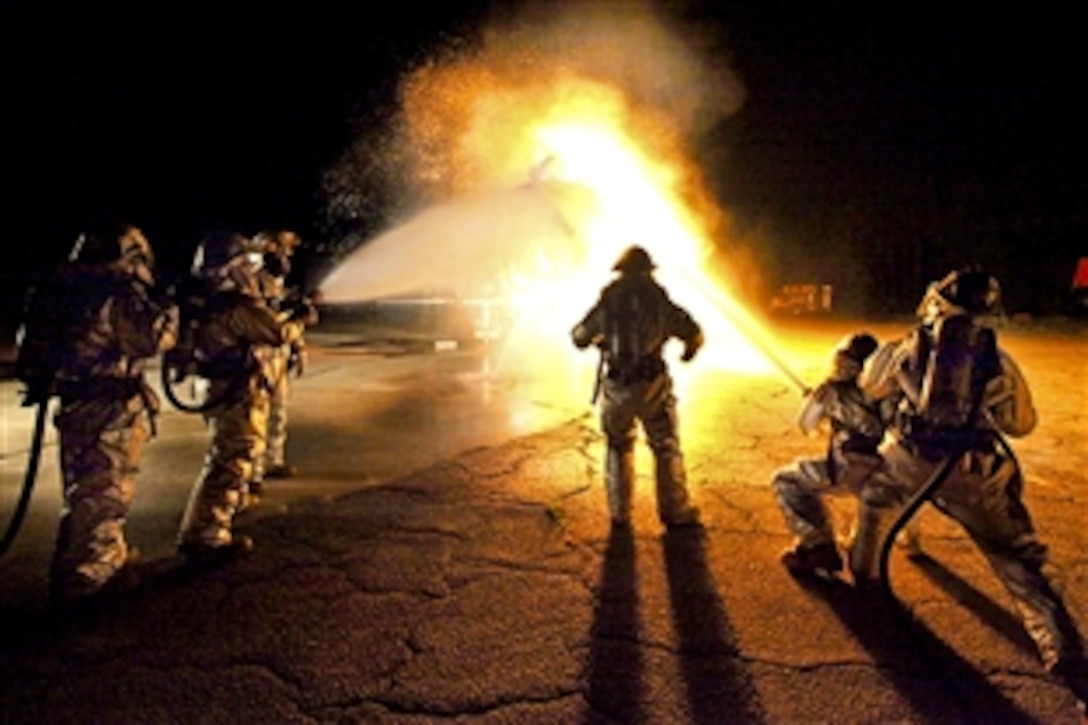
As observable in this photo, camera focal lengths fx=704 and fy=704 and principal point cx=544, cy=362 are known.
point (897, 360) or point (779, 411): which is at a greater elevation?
point (897, 360)

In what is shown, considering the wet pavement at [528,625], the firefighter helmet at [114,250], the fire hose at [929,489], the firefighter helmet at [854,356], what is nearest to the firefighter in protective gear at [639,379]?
the wet pavement at [528,625]

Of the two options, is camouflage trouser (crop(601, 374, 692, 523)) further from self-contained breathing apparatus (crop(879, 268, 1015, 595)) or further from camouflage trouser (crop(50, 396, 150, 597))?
camouflage trouser (crop(50, 396, 150, 597))

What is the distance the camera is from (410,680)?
10.3 feet

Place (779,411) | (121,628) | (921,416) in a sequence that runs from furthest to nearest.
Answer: (779,411)
(121,628)
(921,416)

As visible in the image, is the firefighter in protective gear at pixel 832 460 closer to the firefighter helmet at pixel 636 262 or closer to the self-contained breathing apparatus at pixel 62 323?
the firefighter helmet at pixel 636 262

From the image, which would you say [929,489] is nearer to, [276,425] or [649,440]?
[649,440]

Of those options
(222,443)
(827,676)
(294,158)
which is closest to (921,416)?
(827,676)

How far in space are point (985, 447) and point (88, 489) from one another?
15.0 feet

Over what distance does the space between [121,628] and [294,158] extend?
28.5 metres

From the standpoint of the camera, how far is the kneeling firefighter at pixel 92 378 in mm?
3811

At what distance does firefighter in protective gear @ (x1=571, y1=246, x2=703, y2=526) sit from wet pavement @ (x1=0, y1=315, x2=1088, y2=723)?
0.30 metres

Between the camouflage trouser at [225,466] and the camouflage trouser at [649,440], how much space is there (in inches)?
94.0

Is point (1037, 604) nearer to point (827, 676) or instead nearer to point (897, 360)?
point (827, 676)

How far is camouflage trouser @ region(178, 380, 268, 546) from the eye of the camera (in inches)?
173
